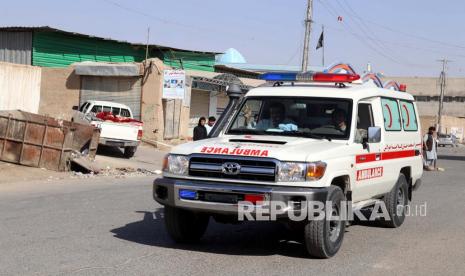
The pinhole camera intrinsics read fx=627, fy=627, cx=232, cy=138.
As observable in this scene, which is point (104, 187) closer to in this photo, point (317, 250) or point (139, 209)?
point (139, 209)

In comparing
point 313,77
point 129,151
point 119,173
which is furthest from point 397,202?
point 129,151

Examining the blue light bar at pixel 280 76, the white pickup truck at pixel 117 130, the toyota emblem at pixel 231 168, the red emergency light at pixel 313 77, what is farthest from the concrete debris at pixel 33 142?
the toyota emblem at pixel 231 168

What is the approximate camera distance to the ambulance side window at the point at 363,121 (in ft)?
26.1

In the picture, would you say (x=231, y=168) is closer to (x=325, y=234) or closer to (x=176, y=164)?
(x=176, y=164)

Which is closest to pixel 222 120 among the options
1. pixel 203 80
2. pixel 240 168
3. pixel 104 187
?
pixel 240 168

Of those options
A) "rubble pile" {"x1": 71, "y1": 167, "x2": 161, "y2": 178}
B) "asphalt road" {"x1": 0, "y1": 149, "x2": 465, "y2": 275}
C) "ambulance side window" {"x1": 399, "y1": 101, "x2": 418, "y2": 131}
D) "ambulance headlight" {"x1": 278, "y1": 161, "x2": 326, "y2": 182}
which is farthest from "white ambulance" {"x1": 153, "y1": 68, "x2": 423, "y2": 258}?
"rubble pile" {"x1": 71, "y1": 167, "x2": 161, "y2": 178}

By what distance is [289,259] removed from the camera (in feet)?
23.2

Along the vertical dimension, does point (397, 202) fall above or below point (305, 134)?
below

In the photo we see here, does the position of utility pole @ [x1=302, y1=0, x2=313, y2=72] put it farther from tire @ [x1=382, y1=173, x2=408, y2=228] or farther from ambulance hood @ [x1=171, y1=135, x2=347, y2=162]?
ambulance hood @ [x1=171, y1=135, x2=347, y2=162]

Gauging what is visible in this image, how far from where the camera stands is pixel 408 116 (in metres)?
10.3

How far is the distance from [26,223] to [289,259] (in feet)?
13.0

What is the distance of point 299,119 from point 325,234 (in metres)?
1.71

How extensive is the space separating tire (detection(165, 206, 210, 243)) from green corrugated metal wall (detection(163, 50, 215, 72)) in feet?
84.3

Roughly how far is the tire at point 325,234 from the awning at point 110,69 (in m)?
19.4
